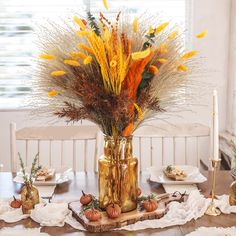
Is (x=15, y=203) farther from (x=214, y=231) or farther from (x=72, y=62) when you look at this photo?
(x=214, y=231)

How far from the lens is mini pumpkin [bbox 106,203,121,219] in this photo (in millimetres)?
1539

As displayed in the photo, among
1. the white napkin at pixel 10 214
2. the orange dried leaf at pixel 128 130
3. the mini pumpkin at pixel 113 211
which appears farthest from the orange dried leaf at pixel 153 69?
the white napkin at pixel 10 214

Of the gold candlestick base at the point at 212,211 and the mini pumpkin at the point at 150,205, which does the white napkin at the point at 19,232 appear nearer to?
the mini pumpkin at the point at 150,205

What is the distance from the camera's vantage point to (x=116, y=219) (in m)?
1.55

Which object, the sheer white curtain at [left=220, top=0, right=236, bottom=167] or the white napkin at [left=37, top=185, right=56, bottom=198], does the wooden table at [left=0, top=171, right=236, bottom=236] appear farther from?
the sheer white curtain at [left=220, top=0, right=236, bottom=167]

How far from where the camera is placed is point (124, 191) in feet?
5.23

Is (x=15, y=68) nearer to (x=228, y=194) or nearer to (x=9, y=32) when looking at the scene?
(x=9, y=32)

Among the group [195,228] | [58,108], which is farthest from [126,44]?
[195,228]

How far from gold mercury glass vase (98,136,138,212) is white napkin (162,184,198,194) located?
375 millimetres

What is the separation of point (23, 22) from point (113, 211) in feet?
6.88

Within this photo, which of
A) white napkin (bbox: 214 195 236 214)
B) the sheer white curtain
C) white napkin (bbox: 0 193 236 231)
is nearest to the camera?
white napkin (bbox: 0 193 236 231)

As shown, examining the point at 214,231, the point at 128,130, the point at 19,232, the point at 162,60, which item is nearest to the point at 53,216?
the point at 19,232

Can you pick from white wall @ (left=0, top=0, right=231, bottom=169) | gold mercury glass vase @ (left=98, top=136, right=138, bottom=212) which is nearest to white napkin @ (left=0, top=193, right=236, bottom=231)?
gold mercury glass vase @ (left=98, top=136, right=138, bottom=212)

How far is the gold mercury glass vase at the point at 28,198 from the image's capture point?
1665 millimetres
